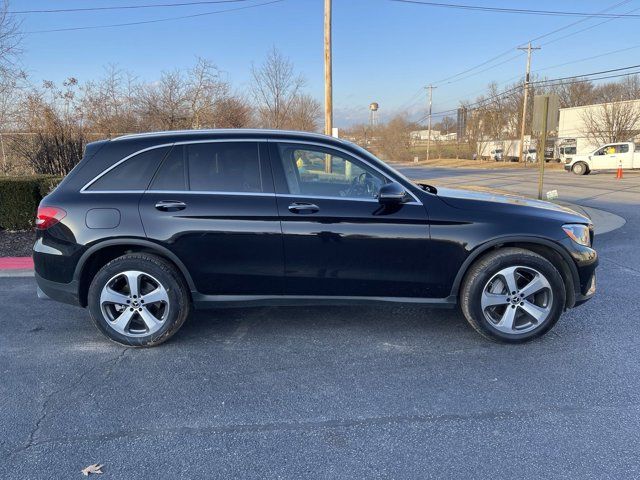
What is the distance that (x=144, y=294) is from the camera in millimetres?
3803

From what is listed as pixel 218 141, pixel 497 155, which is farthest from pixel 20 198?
pixel 497 155

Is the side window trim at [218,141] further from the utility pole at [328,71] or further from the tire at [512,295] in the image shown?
the utility pole at [328,71]

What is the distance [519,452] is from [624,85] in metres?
68.3

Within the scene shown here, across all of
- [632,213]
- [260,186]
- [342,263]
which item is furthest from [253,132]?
[632,213]

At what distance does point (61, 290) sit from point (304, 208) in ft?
7.27

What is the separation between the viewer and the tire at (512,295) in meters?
3.70

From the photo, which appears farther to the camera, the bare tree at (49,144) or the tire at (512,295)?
the bare tree at (49,144)

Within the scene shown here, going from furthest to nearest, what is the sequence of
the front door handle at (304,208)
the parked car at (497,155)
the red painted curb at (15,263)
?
the parked car at (497,155), the red painted curb at (15,263), the front door handle at (304,208)

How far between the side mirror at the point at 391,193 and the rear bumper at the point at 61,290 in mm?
2691

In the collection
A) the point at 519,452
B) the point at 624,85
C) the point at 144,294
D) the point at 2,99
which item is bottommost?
the point at 519,452

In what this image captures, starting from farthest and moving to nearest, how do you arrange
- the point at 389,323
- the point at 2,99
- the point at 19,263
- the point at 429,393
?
the point at 2,99 < the point at 19,263 < the point at 389,323 < the point at 429,393

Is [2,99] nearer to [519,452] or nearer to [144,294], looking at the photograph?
[144,294]

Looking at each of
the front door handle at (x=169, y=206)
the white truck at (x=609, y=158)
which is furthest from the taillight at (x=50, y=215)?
the white truck at (x=609, y=158)

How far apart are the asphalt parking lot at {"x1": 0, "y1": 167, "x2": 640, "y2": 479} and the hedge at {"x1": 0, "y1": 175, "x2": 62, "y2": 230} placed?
4.35m
